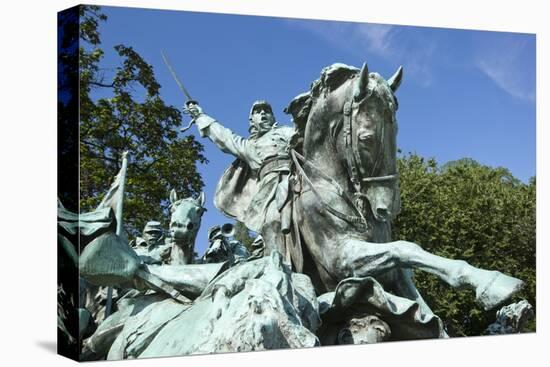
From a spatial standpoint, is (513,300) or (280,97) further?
(513,300)

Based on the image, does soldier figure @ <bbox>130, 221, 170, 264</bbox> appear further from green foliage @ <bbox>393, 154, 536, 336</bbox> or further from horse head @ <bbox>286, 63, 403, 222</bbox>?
green foliage @ <bbox>393, 154, 536, 336</bbox>

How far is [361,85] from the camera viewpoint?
1207 cm

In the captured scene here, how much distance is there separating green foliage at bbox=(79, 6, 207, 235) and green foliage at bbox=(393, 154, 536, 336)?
4.00 metres

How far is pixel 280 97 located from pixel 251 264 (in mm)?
1993

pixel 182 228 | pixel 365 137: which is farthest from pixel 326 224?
pixel 182 228

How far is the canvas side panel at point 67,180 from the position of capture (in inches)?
424

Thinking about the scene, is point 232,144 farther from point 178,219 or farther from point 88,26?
point 88,26

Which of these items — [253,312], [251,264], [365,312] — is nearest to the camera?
[253,312]

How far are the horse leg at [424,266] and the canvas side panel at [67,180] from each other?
117 inches

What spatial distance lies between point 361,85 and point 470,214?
4.96m

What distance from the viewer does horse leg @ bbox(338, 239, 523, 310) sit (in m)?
12.1

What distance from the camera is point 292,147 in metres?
12.5

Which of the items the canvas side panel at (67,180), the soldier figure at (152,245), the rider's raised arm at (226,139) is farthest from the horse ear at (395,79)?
the canvas side panel at (67,180)

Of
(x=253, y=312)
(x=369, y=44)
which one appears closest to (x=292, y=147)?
(x=369, y=44)
